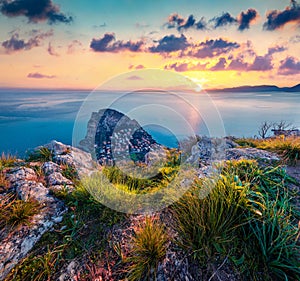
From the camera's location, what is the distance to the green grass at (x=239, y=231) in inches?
88.0

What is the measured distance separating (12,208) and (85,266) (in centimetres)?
149

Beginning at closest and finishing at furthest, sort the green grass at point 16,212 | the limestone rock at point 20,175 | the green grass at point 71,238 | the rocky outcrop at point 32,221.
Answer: the green grass at point 71,238 < the rocky outcrop at point 32,221 < the green grass at point 16,212 < the limestone rock at point 20,175

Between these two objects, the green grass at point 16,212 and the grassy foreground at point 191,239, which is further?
the green grass at point 16,212

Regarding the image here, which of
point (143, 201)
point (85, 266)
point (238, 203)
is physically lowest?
point (85, 266)

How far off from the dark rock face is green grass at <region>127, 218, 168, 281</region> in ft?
11.9

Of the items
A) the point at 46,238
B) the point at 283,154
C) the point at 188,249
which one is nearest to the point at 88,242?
the point at 46,238

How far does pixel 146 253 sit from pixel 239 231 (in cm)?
125

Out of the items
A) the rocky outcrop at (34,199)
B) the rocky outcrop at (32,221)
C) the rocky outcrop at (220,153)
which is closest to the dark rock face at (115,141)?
the rocky outcrop at (34,199)

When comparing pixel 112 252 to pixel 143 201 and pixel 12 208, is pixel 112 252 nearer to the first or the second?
pixel 143 201

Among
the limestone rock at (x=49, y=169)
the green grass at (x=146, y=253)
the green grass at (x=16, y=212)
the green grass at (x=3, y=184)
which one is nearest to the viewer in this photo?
the green grass at (x=146, y=253)

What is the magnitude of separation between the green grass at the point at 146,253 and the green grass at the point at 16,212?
5.54 ft

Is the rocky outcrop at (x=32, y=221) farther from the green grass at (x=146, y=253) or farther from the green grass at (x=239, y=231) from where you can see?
the green grass at (x=239, y=231)

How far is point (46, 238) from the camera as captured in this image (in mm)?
2857

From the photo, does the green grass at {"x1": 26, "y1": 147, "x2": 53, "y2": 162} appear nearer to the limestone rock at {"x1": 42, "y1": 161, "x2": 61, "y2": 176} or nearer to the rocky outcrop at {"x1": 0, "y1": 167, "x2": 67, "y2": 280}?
the limestone rock at {"x1": 42, "y1": 161, "x2": 61, "y2": 176}
